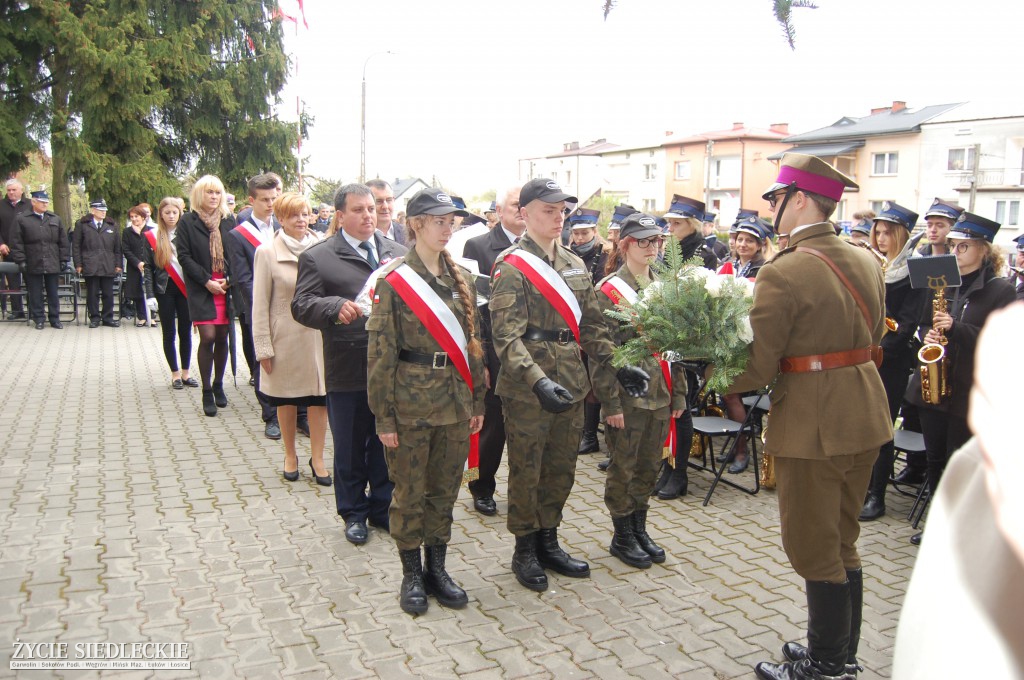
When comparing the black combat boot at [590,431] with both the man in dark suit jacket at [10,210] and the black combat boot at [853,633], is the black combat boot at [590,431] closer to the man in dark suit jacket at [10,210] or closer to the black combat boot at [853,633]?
the black combat boot at [853,633]

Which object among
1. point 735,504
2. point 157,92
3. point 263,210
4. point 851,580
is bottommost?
point 735,504

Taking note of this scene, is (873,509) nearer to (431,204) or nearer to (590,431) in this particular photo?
(590,431)

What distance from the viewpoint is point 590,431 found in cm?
725

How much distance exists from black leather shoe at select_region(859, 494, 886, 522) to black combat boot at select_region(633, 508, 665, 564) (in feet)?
5.41

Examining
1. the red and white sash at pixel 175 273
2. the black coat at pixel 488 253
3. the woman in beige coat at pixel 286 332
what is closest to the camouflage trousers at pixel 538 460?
the black coat at pixel 488 253

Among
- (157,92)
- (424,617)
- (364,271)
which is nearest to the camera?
(424,617)

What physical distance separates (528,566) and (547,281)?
1.53m

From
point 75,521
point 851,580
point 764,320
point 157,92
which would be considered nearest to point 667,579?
point 851,580

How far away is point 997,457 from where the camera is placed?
738 mm

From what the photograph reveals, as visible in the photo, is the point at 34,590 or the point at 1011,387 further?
the point at 34,590

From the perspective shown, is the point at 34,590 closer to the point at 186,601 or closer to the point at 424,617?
the point at 186,601

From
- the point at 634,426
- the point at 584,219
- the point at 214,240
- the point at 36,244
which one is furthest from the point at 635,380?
the point at 36,244

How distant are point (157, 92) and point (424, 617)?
18512mm

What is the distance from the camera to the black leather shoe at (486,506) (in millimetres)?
5457
